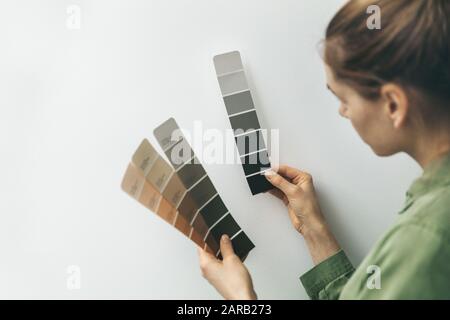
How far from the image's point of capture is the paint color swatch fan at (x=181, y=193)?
0.64 meters

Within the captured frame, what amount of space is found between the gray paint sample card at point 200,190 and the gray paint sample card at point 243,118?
0.22 ft

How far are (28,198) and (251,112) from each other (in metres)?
0.38

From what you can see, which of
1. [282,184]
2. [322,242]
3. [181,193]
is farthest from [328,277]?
[181,193]

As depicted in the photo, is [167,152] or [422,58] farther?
[167,152]

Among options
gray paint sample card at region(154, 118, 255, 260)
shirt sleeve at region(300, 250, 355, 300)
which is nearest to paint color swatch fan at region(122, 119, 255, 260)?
gray paint sample card at region(154, 118, 255, 260)

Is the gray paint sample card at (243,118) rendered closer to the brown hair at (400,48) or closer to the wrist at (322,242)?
the wrist at (322,242)

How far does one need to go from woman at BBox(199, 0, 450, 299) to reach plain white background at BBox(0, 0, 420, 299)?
165 mm

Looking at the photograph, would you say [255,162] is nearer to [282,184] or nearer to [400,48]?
[282,184]

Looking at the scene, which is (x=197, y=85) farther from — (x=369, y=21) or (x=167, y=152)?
(x=369, y=21)

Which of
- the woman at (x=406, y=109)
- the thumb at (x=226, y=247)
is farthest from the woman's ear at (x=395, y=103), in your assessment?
the thumb at (x=226, y=247)

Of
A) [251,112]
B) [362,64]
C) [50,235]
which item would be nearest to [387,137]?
[362,64]

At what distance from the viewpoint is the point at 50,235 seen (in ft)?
2.43

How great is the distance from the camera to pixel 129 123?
2.43ft

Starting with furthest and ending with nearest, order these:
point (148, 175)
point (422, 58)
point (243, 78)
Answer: point (243, 78) < point (148, 175) < point (422, 58)
